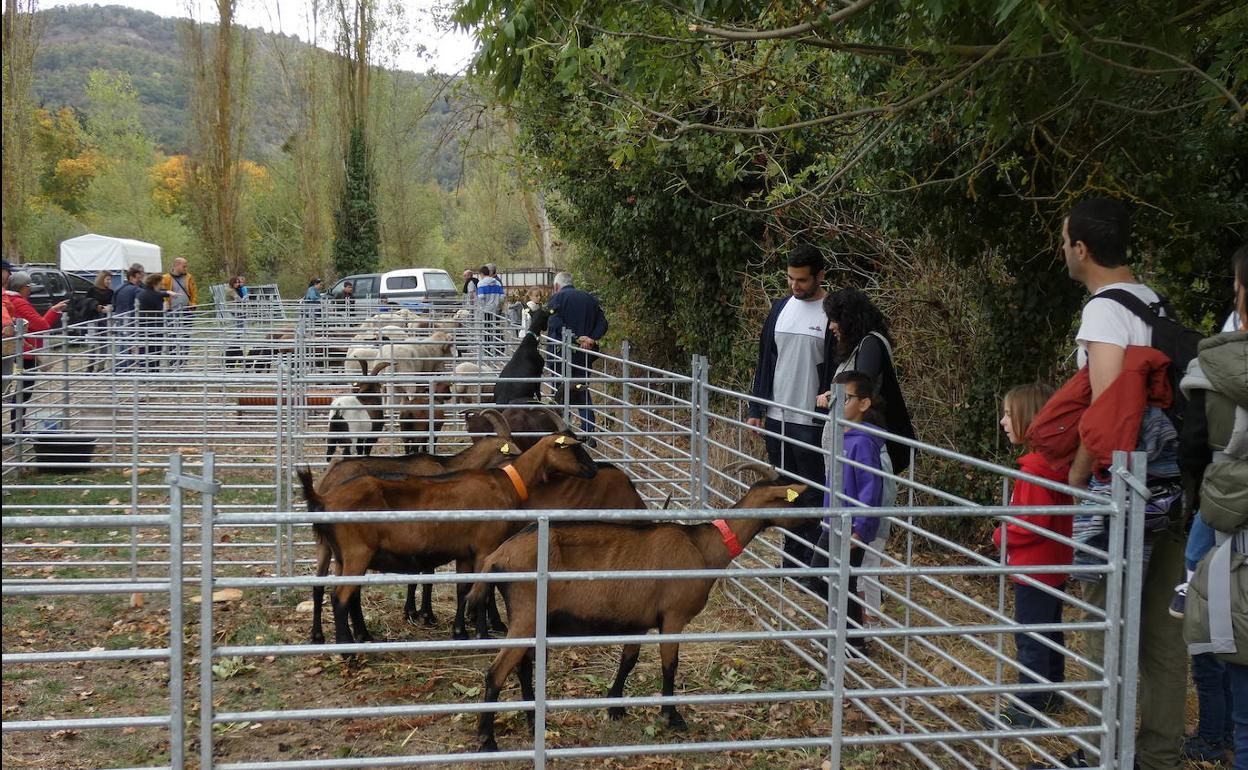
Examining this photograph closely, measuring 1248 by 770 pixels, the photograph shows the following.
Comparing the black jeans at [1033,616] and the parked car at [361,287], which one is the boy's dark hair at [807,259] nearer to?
the black jeans at [1033,616]

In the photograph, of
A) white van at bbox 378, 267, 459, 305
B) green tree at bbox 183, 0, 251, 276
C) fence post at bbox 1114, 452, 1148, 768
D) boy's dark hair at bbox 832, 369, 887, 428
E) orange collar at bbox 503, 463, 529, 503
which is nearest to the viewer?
fence post at bbox 1114, 452, 1148, 768

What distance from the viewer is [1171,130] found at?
6.81 metres

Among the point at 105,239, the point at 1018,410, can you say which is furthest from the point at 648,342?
the point at 105,239

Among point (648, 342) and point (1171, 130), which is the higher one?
point (1171, 130)

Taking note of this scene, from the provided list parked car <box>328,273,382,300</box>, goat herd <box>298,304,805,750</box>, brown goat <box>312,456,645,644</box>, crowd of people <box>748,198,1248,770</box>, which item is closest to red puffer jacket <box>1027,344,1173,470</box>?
crowd of people <box>748,198,1248,770</box>

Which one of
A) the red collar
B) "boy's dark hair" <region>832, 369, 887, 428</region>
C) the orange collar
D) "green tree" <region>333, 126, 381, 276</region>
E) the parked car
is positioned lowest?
the red collar

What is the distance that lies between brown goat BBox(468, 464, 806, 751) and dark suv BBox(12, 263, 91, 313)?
29952 mm

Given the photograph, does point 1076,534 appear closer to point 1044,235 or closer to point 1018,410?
point 1018,410

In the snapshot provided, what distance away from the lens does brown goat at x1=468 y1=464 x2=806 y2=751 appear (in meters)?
4.73

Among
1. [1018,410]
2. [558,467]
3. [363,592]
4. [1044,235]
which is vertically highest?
[1044,235]

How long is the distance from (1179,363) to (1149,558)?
2.56 ft

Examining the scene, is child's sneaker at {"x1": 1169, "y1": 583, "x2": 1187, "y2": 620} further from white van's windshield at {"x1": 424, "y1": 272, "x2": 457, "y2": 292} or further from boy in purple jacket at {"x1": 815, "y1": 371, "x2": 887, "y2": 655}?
white van's windshield at {"x1": 424, "y1": 272, "x2": 457, "y2": 292}

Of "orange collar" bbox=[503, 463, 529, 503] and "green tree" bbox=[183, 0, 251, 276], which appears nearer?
"orange collar" bbox=[503, 463, 529, 503]

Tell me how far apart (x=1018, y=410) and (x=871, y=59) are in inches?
163
